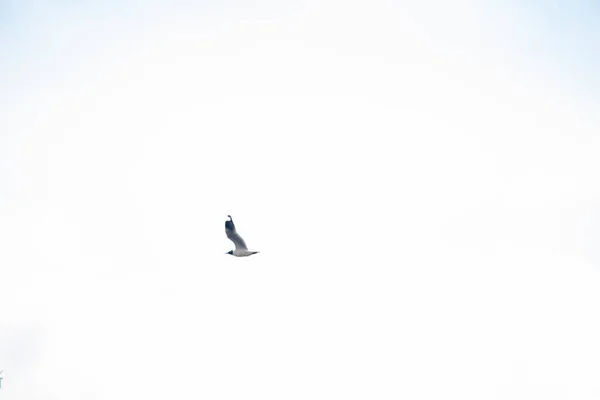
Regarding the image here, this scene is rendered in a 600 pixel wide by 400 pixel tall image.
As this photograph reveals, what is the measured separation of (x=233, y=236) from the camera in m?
23.4

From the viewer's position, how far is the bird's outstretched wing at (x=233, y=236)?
23.0 metres

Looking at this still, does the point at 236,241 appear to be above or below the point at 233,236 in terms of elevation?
below

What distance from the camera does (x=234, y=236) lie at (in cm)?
2341

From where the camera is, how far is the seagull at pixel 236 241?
904 inches

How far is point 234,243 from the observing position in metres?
24.2

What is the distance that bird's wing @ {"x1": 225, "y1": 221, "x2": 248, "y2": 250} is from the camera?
904 inches

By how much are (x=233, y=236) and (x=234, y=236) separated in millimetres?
74

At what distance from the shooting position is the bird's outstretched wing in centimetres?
2295

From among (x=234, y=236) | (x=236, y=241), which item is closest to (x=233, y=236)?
(x=234, y=236)

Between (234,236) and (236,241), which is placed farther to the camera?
(236,241)

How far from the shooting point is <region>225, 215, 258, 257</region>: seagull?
75.4 feet

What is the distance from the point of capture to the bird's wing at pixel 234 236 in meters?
23.0

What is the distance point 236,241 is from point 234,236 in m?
0.60

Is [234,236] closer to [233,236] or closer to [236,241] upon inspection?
[233,236]
